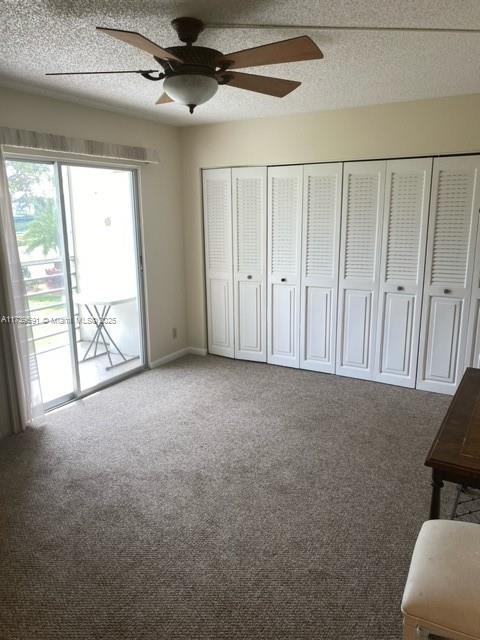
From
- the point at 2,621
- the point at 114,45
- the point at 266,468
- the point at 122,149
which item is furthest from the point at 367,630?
the point at 122,149

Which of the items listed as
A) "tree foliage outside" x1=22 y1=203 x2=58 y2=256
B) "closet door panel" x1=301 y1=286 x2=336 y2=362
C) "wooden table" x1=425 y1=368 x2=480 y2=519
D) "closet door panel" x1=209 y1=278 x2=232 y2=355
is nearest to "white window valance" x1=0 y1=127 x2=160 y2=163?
"tree foliage outside" x1=22 y1=203 x2=58 y2=256

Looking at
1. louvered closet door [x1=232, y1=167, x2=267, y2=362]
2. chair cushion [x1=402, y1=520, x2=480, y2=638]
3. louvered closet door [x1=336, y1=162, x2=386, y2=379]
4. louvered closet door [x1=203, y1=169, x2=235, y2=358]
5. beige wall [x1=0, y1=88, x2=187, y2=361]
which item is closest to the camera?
chair cushion [x1=402, y1=520, x2=480, y2=638]

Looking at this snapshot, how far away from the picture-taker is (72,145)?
361 cm

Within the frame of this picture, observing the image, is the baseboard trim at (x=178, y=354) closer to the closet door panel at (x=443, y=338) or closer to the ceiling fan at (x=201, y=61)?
the closet door panel at (x=443, y=338)

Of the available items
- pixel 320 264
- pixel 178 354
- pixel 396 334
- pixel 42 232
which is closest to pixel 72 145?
pixel 42 232

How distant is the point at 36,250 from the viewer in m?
4.06

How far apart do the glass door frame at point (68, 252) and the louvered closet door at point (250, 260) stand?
3.20ft

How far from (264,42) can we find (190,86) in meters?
0.68

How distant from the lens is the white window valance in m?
3.17

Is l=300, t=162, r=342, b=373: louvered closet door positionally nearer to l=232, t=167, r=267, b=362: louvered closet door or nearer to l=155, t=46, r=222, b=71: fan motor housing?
l=232, t=167, r=267, b=362: louvered closet door

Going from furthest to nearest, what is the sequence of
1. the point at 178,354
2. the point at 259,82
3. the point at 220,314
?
the point at 178,354
the point at 220,314
the point at 259,82

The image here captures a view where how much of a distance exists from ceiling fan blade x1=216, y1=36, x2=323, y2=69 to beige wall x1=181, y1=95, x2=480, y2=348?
2.18 m

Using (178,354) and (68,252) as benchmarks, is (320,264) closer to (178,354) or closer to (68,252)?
(178,354)

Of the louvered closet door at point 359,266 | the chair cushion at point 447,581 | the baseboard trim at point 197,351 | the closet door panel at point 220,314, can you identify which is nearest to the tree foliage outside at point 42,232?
the closet door panel at point 220,314
